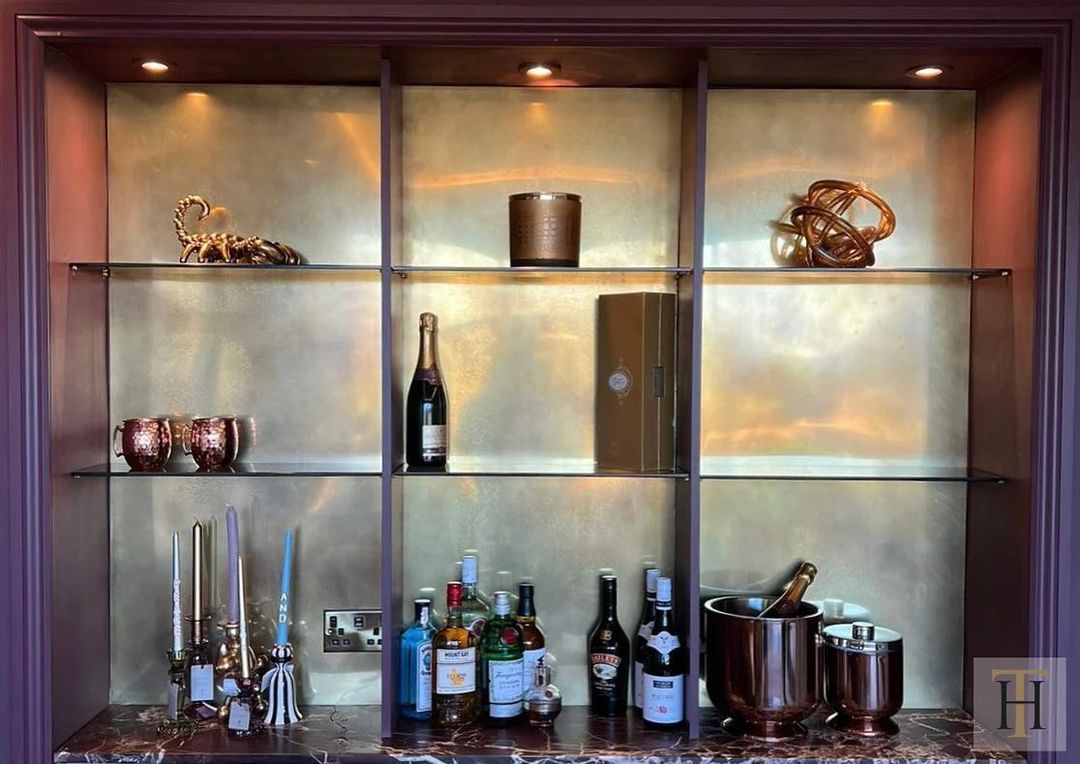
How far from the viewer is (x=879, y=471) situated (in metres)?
2.06

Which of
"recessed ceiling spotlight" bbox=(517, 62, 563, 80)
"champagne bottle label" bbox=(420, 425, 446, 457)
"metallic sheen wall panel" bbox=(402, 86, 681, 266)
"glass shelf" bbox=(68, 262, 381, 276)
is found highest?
"recessed ceiling spotlight" bbox=(517, 62, 563, 80)

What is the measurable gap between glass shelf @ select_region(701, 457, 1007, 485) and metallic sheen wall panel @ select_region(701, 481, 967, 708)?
4cm

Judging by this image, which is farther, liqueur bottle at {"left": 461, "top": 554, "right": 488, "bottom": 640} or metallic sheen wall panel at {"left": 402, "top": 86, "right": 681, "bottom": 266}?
metallic sheen wall panel at {"left": 402, "top": 86, "right": 681, "bottom": 266}

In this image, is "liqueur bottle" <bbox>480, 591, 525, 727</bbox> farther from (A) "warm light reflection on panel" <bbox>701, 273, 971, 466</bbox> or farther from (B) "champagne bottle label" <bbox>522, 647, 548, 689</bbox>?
(A) "warm light reflection on panel" <bbox>701, 273, 971, 466</bbox>

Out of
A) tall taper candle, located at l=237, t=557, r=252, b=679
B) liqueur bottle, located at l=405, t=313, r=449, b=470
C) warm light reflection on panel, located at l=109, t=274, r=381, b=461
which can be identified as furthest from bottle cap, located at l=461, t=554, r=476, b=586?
tall taper candle, located at l=237, t=557, r=252, b=679

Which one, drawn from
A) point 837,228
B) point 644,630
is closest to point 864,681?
point 644,630

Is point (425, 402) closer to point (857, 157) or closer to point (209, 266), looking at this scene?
point (209, 266)

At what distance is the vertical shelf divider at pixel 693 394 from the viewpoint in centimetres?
183

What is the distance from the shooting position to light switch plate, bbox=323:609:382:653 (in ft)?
6.88

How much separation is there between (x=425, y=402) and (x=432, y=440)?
0.11 metres

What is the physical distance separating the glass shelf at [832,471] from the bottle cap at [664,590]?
23cm

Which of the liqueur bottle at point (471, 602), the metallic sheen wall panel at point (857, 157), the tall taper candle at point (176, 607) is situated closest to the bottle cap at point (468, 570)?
the liqueur bottle at point (471, 602)

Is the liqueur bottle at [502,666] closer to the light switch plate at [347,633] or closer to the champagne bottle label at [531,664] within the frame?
the champagne bottle label at [531,664]

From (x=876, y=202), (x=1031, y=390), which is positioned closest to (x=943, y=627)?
(x=1031, y=390)
